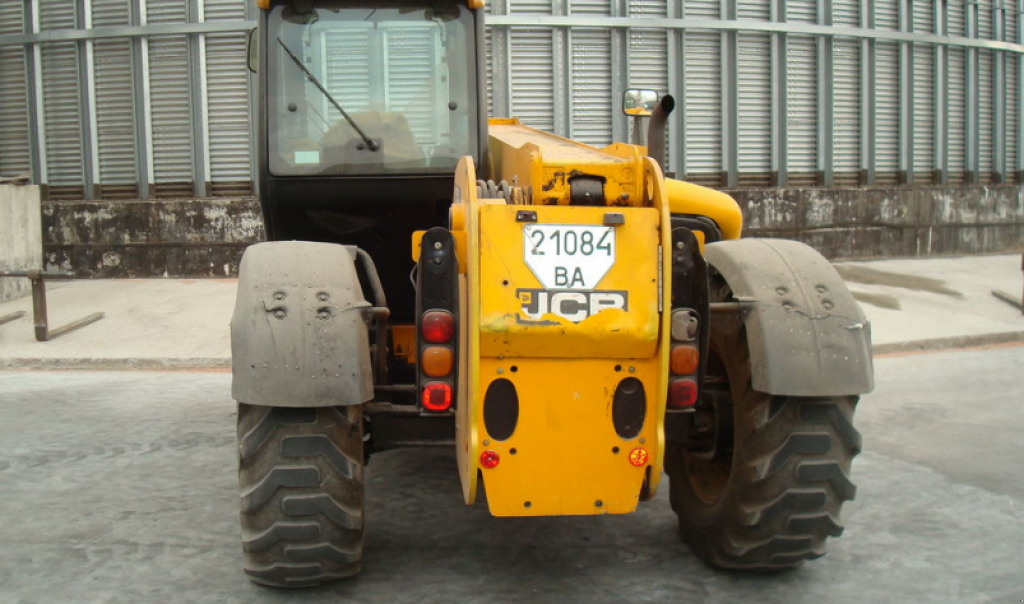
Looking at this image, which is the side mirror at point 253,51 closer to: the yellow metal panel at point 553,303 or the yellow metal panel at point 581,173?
the yellow metal panel at point 581,173

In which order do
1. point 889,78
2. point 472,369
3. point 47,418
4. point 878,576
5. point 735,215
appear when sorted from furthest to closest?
point 889,78, point 47,418, point 735,215, point 878,576, point 472,369

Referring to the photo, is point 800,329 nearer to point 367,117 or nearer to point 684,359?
point 684,359

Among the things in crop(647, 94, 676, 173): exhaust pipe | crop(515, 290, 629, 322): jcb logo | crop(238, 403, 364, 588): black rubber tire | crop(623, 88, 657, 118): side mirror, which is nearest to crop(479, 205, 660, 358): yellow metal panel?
crop(515, 290, 629, 322): jcb logo

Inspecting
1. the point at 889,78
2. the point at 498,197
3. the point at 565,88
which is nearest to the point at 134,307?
the point at 565,88

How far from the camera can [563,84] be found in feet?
48.5

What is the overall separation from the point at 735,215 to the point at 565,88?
8.32m

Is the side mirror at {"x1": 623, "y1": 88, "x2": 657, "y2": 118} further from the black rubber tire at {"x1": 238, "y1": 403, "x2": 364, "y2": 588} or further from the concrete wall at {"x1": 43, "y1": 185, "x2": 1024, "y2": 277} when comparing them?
the concrete wall at {"x1": 43, "y1": 185, "x2": 1024, "y2": 277}

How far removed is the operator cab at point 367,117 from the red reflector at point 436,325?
185 centimetres

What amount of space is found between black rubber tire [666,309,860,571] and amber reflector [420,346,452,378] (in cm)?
122

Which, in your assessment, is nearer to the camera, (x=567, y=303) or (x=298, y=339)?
(x=567, y=303)

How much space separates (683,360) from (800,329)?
50 centimetres

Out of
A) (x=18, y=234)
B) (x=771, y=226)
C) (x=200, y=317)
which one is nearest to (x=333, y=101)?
(x=200, y=317)

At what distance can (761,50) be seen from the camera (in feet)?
50.6

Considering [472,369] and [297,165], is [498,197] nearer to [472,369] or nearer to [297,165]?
[472,369]
